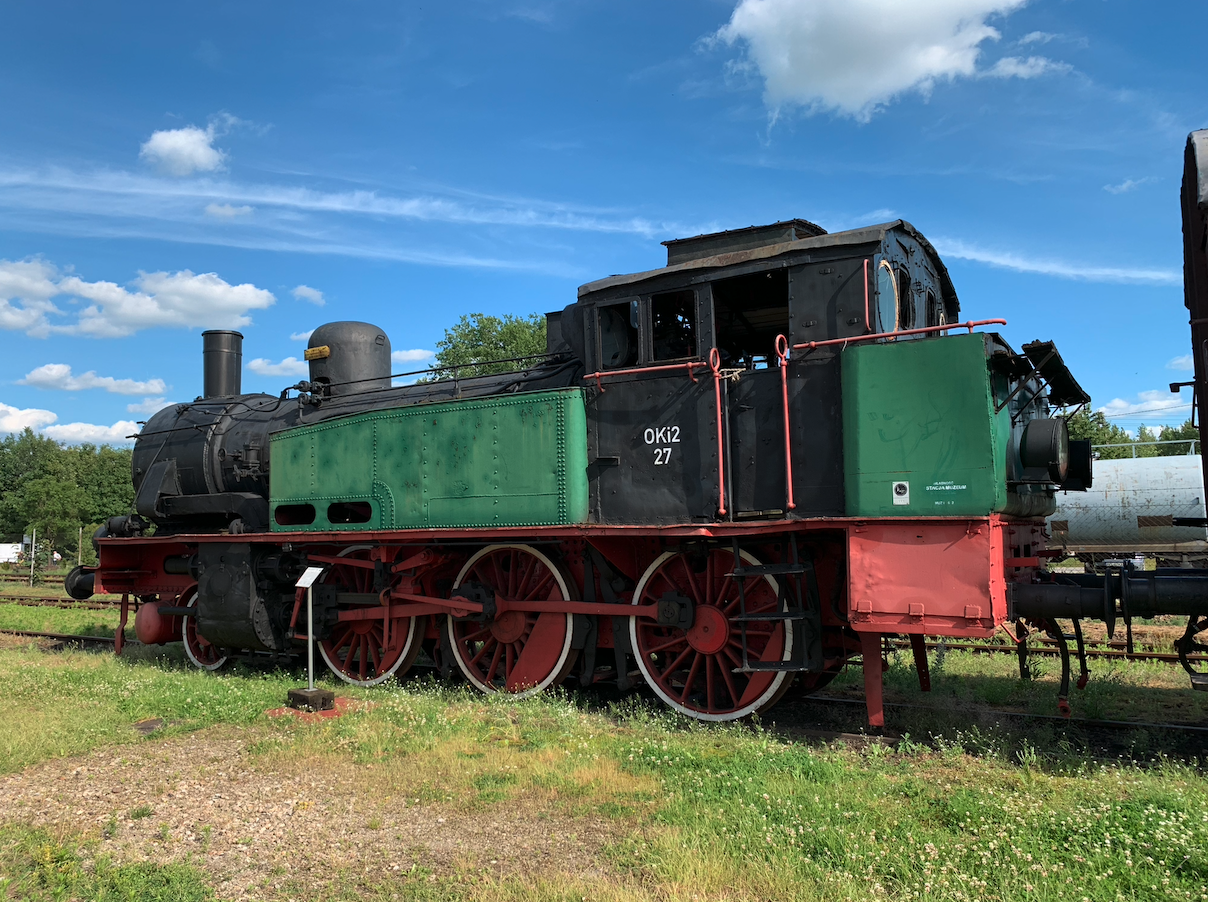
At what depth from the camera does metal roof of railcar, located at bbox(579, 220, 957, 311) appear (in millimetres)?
6488

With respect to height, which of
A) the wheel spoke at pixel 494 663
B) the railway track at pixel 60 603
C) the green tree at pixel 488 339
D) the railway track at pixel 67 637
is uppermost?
the green tree at pixel 488 339

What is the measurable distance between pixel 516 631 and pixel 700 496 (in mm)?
2492

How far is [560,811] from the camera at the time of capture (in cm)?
507

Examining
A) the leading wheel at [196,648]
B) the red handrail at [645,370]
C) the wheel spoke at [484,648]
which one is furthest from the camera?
the leading wheel at [196,648]

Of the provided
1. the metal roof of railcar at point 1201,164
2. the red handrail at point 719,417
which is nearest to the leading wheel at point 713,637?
the red handrail at point 719,417

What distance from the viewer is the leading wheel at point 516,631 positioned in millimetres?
7871

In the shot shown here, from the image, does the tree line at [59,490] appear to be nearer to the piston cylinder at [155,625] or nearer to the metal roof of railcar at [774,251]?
the piston cylinder at [155,625]

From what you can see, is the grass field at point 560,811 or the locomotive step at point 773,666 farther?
the locomotive step at point 773,666

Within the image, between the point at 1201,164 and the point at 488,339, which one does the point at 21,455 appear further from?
the point at 1201,164

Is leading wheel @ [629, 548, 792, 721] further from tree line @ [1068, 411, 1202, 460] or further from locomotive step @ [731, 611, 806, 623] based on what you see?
tree line @ [1068, 411, 1202, 460]

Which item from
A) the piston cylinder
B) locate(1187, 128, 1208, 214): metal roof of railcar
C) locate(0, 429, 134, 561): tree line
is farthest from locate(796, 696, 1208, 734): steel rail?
locate(0, 429, 134, 561): tree line

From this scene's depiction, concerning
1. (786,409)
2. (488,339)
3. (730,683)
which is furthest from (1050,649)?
(488,339)

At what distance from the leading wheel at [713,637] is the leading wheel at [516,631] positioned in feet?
2.70

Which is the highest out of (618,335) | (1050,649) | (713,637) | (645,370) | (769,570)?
(618,335)
